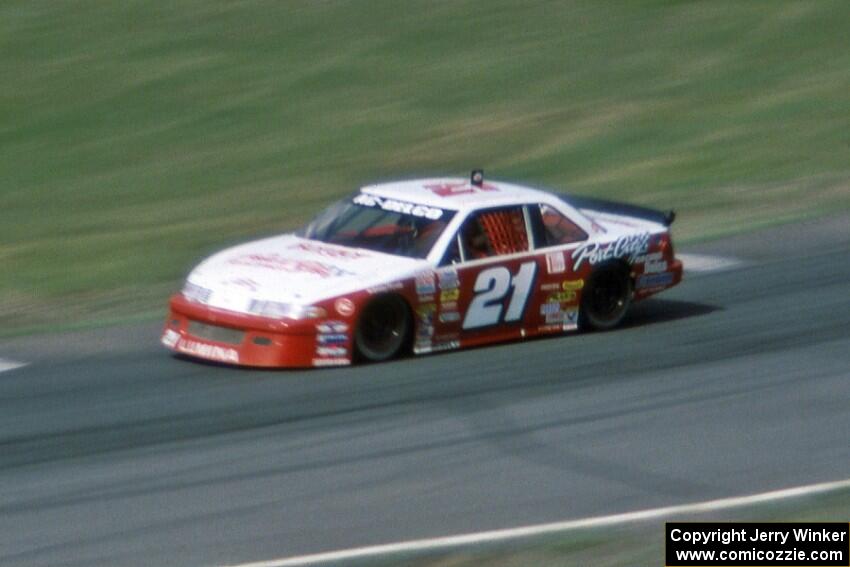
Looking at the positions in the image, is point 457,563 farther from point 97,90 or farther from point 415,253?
point 97,90

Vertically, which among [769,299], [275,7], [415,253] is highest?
[275,7]

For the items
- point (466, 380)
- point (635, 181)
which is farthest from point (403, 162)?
point (466, 380)

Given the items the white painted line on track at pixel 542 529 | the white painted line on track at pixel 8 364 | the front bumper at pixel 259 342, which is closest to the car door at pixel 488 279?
the front bumper at pixel 259 342

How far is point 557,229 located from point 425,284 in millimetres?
1553

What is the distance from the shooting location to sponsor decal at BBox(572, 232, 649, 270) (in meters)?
12.9

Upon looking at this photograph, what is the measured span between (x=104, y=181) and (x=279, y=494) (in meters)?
12.1

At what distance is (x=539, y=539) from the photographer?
7.59m

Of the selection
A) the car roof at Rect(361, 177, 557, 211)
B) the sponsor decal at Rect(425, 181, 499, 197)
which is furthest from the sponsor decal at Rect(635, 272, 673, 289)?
the sponsor decal at Rect(425, 181, 499, 197)

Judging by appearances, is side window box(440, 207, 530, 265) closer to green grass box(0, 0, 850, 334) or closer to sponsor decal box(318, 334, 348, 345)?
sponsor decal box(318, 334, 348, 345)

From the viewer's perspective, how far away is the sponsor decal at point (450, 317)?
39.7 ft

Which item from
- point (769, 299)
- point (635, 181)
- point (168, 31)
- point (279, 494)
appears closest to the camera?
point (279, 494)

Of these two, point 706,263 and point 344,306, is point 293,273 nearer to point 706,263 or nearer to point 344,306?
point 344,306

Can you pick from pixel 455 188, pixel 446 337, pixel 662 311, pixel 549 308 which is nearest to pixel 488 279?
pixel 446 337

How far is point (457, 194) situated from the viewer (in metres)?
12.8
